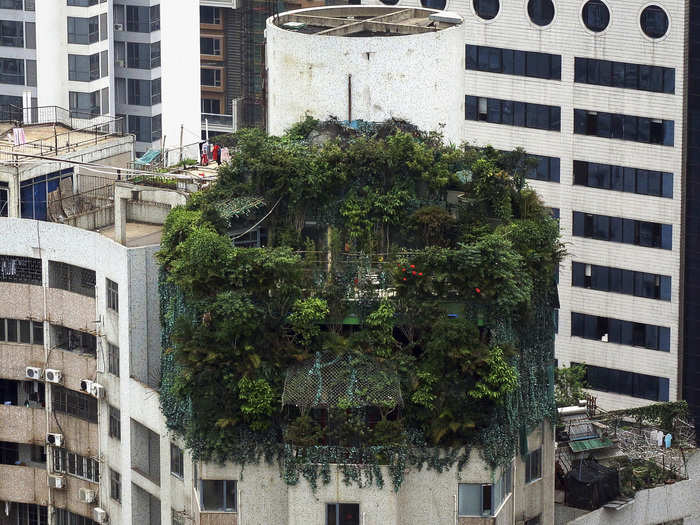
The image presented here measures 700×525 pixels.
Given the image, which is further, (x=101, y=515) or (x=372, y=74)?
(x=101, y=515)

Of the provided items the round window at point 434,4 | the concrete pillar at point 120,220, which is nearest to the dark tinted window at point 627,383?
the round window at point 434,4

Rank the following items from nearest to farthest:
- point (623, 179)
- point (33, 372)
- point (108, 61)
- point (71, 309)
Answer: point (71, 309), point (33, 372), point (623, 179), point (108, 61)

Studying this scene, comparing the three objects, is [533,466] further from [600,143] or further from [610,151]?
[600,143]

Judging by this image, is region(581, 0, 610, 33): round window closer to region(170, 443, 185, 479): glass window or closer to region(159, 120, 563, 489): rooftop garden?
region(159, 120, 563, 489): rooftop garden

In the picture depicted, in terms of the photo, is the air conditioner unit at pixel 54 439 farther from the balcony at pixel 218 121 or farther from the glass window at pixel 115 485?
the balcony at pixel 218 121

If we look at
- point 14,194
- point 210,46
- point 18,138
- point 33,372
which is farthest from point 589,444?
point 210,46

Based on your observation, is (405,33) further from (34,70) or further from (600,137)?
(34,70)
